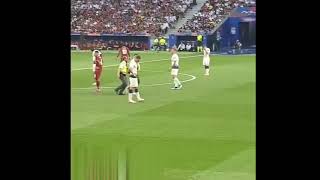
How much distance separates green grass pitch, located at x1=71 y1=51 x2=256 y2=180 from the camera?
454 cm

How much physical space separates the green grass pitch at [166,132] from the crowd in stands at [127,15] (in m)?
13.1

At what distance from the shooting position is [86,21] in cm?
2612

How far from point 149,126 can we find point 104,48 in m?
16.1

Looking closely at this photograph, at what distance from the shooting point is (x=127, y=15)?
27.0 metres

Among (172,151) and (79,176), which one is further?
(172,151)

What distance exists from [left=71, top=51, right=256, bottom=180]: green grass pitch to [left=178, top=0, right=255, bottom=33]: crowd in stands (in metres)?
11.6

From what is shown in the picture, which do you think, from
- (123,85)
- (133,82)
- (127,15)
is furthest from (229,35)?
(133,82)

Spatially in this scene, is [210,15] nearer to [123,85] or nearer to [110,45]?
[110,45]

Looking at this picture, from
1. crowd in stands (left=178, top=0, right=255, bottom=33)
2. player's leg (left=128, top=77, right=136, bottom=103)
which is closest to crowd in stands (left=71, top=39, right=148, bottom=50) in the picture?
crowd in stands (left=178, top=0, right=255, bottom=33)

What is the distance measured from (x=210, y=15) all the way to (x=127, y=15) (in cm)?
437
